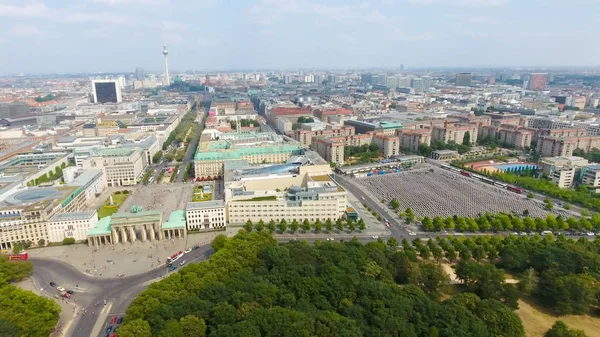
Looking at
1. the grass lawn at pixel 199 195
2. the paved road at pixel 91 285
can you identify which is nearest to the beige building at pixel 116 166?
the grass lawn at pixel 199 195

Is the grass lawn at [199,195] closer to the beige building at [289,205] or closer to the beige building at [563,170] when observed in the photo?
the beige building at [289,205]

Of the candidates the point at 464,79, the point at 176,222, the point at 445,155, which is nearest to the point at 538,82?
the point at 464,79

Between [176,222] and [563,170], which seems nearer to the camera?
[176,222]

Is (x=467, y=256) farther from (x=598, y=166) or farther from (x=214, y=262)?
(x=598, y=166)

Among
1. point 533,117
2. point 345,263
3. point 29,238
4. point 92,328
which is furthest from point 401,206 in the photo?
point 533,117

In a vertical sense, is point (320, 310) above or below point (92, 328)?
above

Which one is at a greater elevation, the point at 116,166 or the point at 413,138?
the point at 413,138

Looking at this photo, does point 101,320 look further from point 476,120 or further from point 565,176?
point 476,120

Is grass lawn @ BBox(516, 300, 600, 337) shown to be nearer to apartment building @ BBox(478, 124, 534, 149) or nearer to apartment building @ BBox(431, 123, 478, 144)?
apartment building @ BBox(431, 123, 478, 144)
